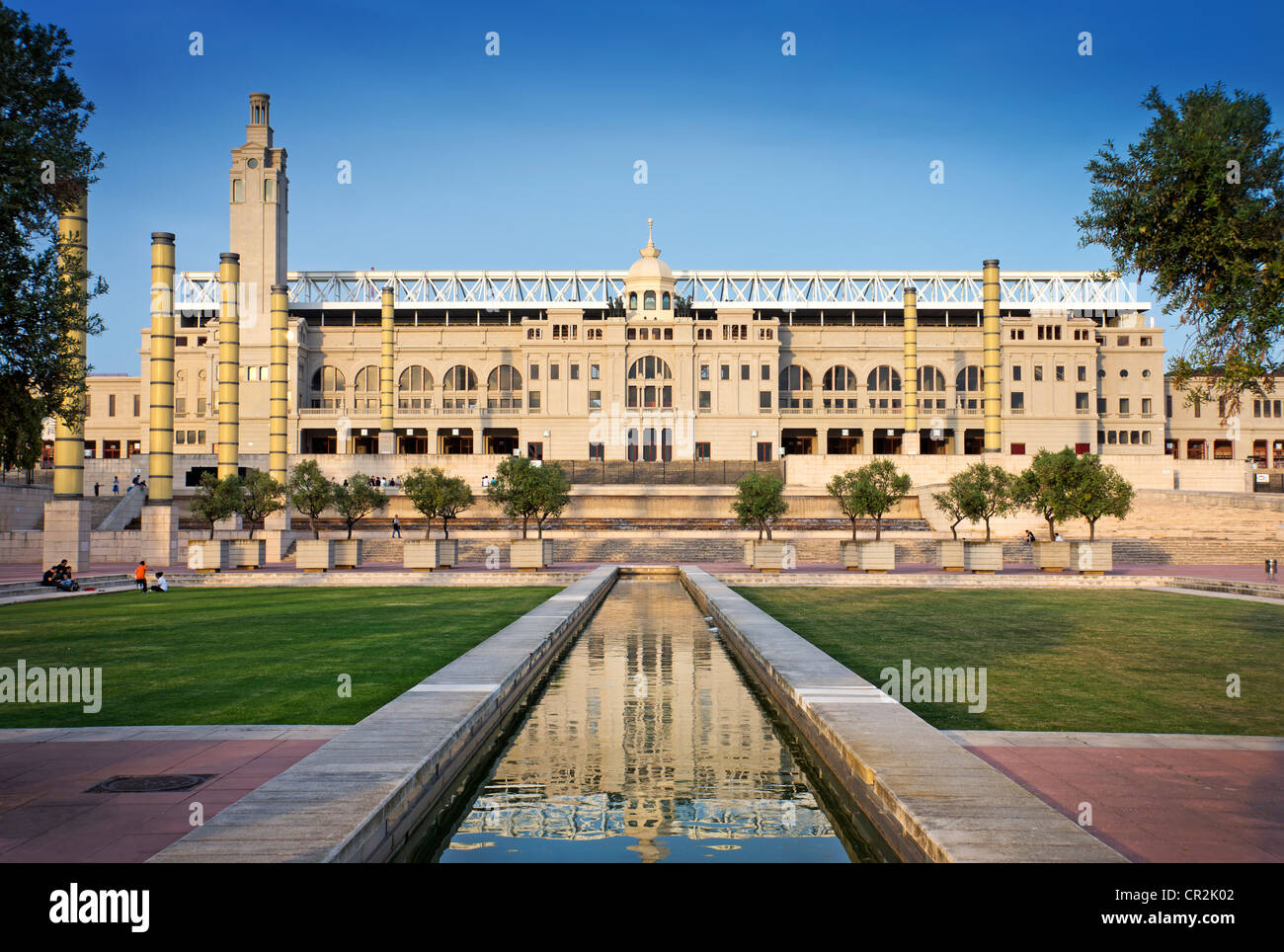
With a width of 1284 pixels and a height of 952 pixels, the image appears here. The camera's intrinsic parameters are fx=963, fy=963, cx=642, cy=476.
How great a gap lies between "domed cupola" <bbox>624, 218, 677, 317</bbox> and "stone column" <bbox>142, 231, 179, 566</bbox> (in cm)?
4554

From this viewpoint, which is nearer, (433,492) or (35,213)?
(35,213)

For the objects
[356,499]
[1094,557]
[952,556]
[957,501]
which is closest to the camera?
[1094,557]

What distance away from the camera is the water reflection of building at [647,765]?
22.3ft

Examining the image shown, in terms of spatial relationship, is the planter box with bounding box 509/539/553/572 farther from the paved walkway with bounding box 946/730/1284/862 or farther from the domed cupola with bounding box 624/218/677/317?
the domed cupola with bounding box 624/218/677/317

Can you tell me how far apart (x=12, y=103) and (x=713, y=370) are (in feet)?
235

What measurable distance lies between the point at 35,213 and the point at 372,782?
348 inches

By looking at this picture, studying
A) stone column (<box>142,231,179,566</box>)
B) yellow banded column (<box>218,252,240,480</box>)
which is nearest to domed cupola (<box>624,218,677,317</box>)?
yellow banded column (<box>218,252,240,480</box>)

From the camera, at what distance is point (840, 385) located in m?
87.3

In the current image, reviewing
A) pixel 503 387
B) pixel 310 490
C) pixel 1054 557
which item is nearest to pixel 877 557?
pixel 1054 557

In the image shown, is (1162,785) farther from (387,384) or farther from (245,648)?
(387,384)

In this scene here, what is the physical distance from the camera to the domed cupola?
82.9 m

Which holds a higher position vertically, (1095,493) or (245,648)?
(1095,493)

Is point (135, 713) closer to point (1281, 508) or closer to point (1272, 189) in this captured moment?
point (1272, 189)

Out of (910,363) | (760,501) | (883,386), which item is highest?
(910,363)
